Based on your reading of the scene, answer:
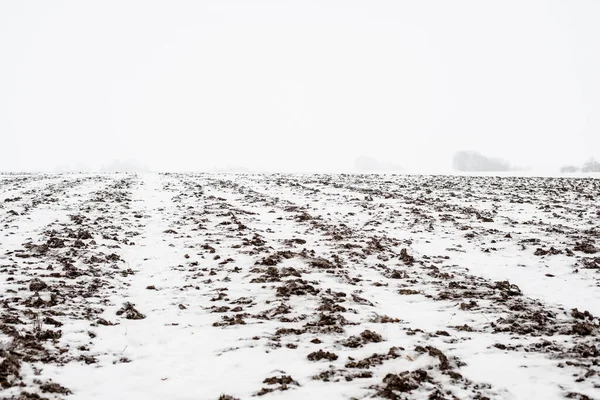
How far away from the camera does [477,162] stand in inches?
2421

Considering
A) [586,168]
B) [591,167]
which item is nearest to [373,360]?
[586,168]

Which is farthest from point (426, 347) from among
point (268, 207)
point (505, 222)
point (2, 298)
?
point (268, 207)

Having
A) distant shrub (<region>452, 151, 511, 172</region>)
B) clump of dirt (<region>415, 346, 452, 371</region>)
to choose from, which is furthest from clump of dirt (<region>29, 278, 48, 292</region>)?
distant shrub (<region>452, 151, 511, 172</region>)

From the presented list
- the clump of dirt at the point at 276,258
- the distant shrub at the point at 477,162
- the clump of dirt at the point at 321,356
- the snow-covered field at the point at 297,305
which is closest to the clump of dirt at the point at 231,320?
the snow-covered field at the point at 297,305

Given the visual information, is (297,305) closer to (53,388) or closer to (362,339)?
(362,339)

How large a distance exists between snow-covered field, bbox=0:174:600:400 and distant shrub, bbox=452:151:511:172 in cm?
4592

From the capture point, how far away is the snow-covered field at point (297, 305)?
536 centimetres

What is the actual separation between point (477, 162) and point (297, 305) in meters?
60.2

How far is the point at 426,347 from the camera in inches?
238

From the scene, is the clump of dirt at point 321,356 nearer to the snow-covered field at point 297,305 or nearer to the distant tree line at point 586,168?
the snow-covered field at point 297,305

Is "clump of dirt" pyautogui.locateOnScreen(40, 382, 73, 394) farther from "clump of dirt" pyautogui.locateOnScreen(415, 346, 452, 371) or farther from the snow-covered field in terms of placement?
"clump of dirt" pyautogui.locateOnScreen(415, 346, 452, 371)

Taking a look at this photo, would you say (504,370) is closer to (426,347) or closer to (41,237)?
(426,347)

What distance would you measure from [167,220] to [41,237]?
4443 millimetres

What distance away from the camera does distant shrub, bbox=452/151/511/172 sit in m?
60.8
